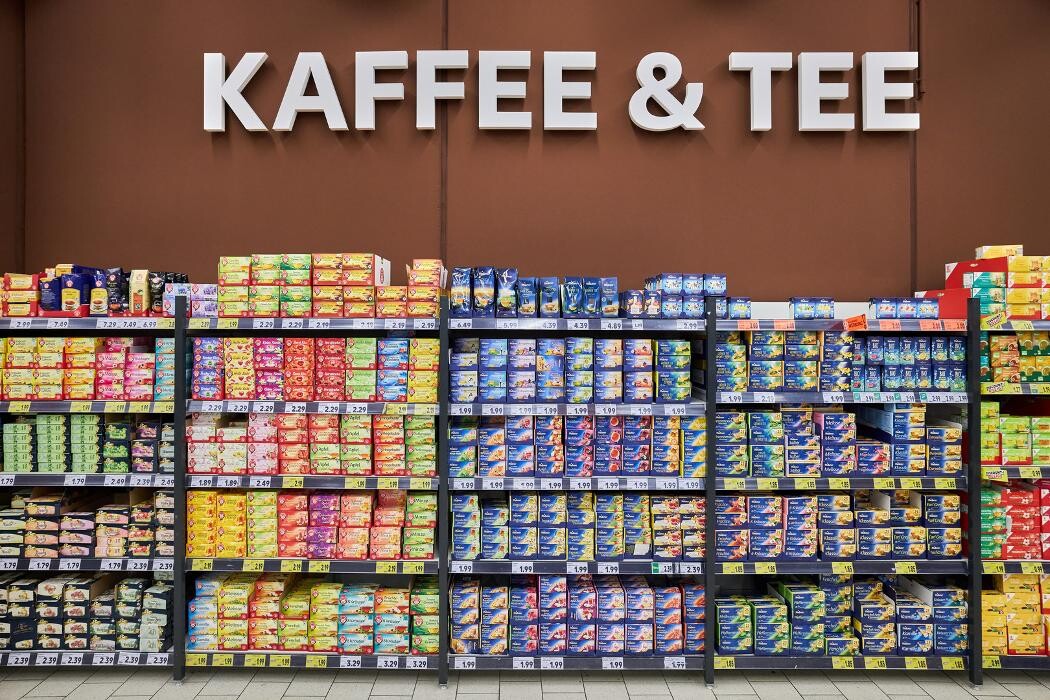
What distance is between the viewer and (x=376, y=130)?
13.1 ft

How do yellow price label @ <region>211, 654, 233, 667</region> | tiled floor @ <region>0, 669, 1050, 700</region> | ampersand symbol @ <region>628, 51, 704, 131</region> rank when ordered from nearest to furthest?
1. tiled floor @ <region>0, 669, 1050, 700</region>
2. yellow price label @ <region>211, 654, 233, 667</region>
3. ampersand symbol @ <region>628, 51, 704, 131</region>

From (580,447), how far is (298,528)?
1.62m

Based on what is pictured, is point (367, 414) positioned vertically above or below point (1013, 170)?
below

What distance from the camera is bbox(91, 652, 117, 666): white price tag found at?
327cm

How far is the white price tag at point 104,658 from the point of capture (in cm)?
327

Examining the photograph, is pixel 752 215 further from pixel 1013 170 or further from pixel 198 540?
pixel 198 540

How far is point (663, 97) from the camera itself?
154 inches

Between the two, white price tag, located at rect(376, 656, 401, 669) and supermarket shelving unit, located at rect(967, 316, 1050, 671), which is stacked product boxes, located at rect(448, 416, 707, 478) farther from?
supermarket shelving unit, located at rect(967, 316, 1050, 671)

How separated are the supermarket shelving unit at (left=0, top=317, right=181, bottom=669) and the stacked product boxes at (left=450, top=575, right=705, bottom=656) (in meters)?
1.62

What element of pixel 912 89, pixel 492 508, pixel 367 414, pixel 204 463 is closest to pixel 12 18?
pixel 204 463

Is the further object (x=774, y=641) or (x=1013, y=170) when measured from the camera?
(x=1013, y=170)

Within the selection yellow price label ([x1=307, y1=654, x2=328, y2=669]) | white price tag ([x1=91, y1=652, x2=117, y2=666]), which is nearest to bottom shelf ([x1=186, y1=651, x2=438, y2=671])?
yellow price label ([x1=307, y1=654, x2=328, y2=669])

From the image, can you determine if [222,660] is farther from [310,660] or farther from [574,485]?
[574,485]

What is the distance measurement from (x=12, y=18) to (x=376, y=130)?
2.55 metres
